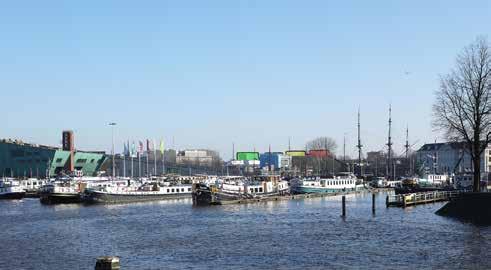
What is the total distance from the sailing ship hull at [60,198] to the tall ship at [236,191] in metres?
20.4

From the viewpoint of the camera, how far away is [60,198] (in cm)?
10838

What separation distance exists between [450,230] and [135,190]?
212 feet

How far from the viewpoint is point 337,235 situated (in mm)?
55500

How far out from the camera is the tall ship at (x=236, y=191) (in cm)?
9825

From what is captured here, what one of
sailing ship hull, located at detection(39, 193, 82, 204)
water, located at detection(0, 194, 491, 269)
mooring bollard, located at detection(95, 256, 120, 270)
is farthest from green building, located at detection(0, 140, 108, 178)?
mooring bollard, located at detection(95, 256, 120, 270)

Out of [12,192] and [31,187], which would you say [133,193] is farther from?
[31,187]

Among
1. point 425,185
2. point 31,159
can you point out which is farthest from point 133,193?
point 31,159

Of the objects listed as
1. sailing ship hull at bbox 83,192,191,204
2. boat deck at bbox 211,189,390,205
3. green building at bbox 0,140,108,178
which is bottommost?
boat deck at bbox 211,189,390,205

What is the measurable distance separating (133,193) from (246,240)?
5892 cm

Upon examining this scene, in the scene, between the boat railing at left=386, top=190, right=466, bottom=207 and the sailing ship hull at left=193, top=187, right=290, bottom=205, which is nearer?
the boat railing at left=386, top=190, right=466, bottom=207

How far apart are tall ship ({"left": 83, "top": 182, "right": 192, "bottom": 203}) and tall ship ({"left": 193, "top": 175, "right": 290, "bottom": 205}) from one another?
9703mm

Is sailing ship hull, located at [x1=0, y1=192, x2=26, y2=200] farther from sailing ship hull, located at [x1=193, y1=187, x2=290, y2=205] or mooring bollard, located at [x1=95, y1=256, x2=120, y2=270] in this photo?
mooring bollard, located at [x1=95, y1=256, x2=120, y2=270]

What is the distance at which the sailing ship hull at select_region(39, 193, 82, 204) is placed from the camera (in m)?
108

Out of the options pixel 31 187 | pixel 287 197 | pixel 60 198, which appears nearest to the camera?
pixel 60 198
